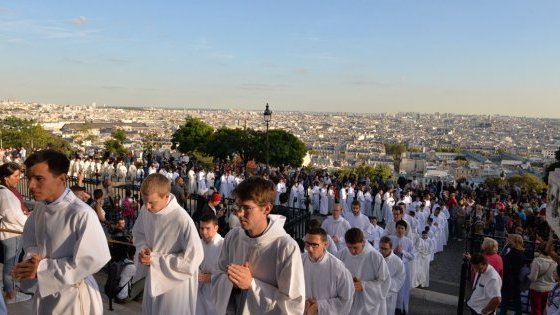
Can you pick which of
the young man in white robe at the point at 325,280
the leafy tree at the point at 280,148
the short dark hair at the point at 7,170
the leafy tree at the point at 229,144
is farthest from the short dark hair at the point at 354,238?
the leafy tree at the point at 280,148

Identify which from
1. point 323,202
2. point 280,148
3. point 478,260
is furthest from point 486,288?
point 280,148

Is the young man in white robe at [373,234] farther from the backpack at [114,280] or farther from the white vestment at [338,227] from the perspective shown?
the backpack at [114,280]

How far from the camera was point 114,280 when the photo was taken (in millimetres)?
5887

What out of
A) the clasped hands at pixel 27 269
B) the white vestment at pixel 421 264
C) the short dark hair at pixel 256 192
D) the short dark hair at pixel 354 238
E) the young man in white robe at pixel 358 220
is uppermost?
the short dark hair at pixel 256 192

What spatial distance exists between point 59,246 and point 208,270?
6.52 ft

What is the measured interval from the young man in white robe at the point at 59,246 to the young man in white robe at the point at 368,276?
2940 millimetres

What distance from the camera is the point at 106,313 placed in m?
5.85

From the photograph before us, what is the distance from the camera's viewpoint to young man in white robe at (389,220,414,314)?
798 cm

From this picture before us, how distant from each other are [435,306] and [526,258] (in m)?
1.62

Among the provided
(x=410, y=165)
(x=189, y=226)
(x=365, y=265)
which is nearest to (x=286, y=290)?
(x=189, y=226)

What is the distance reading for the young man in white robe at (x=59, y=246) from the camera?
3.46m

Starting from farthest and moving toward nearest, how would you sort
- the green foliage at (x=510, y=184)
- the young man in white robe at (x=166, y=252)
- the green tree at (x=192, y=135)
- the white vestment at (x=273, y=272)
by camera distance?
1. the green tree at (x=192, y=135)
2. the green foliage at (x=510, y=184)
3. the young man in white robe at (x=166, y=252)
4. the white vestment at (x=273, y=272)

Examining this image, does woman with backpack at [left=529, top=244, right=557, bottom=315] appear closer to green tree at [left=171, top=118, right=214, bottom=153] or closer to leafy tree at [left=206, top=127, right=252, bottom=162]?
leafy tree at [left=206, top=127, right=252, bottom=162]

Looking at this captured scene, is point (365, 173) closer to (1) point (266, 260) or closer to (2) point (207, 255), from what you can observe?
(2) point (207, 255)
